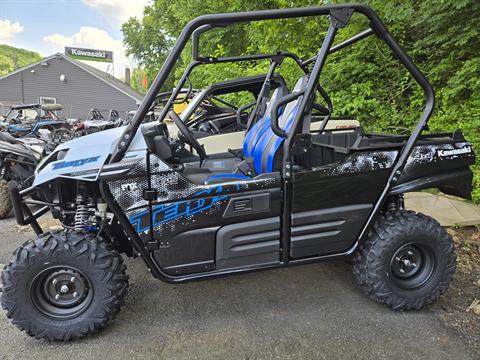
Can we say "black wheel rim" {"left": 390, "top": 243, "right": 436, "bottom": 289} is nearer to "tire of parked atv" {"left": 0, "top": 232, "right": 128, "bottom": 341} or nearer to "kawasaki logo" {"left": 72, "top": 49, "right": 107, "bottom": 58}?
"tire of parked atv" {"left": 0, "top": 232, "right": 128, "bottom": 341}

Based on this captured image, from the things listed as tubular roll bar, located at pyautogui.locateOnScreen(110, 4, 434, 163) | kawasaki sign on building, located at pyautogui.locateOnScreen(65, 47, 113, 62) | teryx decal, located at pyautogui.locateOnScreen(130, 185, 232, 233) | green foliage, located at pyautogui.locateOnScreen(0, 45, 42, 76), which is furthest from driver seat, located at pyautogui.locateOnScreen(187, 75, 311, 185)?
green foliage, located at pyautogui.locateOnScreen(0, 45, 42, 76)

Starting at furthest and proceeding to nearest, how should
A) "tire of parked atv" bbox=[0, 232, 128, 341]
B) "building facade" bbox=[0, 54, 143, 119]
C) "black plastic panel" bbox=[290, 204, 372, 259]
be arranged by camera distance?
1. "building facade" bbox=[0, 54, 143, 119]
2. "black plastic panel" bbox=[290, 204, 372, 259]
3. "tire of parked atv" bbox=[0, 232, 128, 341]

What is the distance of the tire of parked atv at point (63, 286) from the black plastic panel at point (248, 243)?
61cm

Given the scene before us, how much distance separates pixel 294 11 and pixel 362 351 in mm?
1916

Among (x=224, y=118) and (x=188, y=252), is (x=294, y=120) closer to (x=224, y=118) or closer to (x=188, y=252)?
(x=188, y=252)

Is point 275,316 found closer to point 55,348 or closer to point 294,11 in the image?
point 55,348

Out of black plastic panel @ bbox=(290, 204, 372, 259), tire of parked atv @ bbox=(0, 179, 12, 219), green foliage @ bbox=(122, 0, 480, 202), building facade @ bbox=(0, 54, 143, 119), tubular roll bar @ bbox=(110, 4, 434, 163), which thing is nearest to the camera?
tubular roll bar @ bbox=(110, 4, 434, 163)

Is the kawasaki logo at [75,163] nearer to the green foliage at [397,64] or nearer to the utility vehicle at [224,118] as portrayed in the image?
the utility vehicle at [224,118]

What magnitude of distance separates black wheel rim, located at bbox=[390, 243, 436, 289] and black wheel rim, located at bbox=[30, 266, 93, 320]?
1949 mm

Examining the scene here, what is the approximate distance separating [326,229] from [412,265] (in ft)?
2.39

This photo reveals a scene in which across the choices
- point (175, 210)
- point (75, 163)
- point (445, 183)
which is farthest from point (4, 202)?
point (445, 183)

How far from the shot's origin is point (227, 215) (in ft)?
6.99

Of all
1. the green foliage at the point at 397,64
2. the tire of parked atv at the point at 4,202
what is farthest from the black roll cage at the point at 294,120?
the tire of parked atv at the point at 4,202

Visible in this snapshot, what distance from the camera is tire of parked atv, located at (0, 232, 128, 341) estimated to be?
6.64 ft
